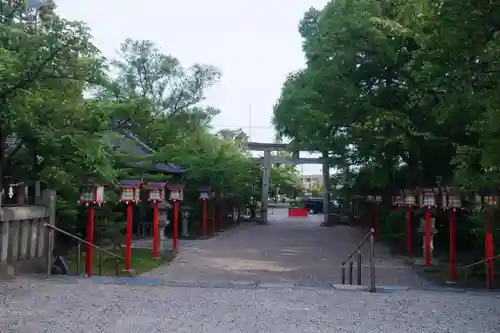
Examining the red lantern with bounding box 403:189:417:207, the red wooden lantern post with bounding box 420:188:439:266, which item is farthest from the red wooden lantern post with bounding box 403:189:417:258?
the red wooden lantern post with bounding box 420:188:439:266

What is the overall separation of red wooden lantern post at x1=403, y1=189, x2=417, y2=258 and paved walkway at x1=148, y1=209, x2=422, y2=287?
2.21 feet

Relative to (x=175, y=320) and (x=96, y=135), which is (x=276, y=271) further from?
(x=175, y=320)

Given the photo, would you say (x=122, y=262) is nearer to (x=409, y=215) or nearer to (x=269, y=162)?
(x=409, y=215)

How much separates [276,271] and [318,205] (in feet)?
127

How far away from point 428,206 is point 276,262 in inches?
182

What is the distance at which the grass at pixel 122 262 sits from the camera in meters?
12.6

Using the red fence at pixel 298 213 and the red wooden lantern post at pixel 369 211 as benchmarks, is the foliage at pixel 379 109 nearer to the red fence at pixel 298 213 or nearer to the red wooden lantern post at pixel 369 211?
the red wooden lantern post at pixel 369 211

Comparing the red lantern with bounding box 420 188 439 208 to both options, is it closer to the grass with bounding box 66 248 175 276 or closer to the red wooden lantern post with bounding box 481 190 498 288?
the red wooden lantern post with bounding box 481 190 498 288

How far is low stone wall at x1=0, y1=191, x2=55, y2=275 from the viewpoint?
25.4 feet

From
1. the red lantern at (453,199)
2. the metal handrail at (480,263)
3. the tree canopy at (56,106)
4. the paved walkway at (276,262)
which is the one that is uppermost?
the tree canopy at (56,106)

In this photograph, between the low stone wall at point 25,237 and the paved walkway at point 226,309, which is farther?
the low stone wall at point 25,237

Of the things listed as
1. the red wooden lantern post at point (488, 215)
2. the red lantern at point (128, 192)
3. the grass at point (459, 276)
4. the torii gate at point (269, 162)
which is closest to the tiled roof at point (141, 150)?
the red lantern at point (128, 192)

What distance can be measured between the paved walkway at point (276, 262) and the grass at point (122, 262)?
1.31 ft

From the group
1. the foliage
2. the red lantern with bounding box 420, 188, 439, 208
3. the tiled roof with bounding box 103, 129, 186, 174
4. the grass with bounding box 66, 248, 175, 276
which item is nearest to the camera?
the grass with bounding box 66, 248, 175, 276
